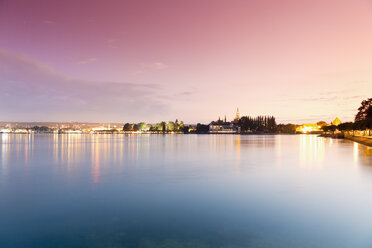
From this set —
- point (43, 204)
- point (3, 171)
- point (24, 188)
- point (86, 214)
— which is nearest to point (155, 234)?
point (86, 214)

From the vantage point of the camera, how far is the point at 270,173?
1953 cm

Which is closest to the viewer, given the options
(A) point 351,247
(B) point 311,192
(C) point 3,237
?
(A) point 351,247

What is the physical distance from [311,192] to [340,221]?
434cm

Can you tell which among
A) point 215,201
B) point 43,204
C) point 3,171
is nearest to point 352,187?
point 215,201

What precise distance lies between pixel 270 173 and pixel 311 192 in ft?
20.0

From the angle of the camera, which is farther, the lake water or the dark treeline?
the dark treeline

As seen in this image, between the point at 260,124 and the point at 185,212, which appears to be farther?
the point at 260,124

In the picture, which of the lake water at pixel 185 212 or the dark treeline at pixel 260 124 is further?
the dark treeline at pixel 260 124

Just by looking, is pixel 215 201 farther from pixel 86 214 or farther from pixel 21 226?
pixel 21 226

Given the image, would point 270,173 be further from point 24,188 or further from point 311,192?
point 24,188

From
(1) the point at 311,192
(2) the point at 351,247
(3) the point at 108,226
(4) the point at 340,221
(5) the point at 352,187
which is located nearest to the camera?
(2) the point at 351,247

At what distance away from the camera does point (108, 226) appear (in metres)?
8.41

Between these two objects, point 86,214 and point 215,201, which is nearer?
point 86,214

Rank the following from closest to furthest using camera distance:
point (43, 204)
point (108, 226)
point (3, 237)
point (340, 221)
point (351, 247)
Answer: point (351, 247), point (3, 237), point (108, 226), point (340, 221), point (43, 204)
